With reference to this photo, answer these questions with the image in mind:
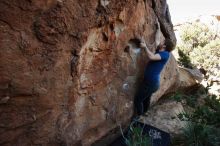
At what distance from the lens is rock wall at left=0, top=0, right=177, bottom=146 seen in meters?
4.55

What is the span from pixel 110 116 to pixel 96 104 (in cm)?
52

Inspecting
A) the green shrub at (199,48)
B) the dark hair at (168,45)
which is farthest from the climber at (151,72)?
the green shrub at (199,48)

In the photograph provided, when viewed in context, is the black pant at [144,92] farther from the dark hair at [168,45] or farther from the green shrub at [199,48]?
the green shrub at [199,48]

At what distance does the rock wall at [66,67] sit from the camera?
14.9 ft

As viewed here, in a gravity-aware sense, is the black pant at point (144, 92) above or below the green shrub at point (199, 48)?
below

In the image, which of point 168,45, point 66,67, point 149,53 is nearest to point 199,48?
point 168,45

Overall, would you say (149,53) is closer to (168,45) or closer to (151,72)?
(151,72)

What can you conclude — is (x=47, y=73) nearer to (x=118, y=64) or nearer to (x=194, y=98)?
(x=118, y=64)

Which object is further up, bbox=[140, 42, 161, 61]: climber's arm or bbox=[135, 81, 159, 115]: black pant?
bbox=[140, 42, 161, 61]: climber's arm

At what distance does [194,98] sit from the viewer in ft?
30.1

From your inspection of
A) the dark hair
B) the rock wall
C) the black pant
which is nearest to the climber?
the black pant

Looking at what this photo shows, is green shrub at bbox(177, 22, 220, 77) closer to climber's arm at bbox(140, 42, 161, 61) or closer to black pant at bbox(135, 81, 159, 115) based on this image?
black pant at bbox(135, 81, 159, 115)

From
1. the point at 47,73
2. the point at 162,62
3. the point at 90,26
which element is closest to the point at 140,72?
the point at 162,62

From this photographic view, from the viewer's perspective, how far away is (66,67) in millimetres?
5207
